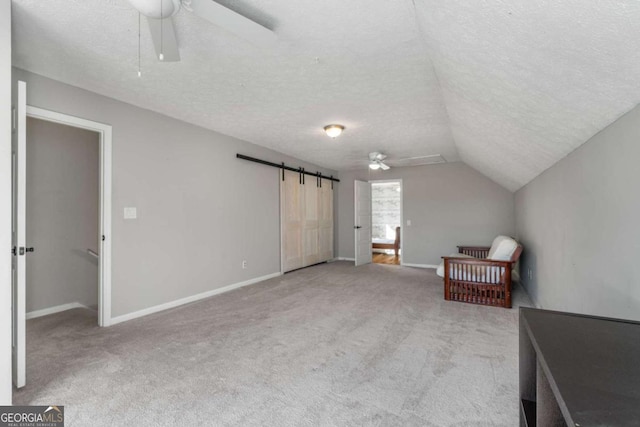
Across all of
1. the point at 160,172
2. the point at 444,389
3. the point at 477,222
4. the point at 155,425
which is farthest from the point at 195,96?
the point at 477,222

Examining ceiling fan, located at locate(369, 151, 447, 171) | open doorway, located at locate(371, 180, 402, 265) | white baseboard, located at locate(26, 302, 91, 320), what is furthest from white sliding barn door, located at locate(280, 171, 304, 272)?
open doorway, located at locate(371, 180, 402, 265)

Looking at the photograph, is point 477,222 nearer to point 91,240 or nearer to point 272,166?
point 272,166

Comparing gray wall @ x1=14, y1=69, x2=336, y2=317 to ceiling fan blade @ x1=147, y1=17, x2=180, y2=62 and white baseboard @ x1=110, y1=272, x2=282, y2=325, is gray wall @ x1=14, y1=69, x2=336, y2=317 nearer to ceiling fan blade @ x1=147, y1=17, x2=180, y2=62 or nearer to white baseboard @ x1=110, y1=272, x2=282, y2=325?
white baseboard @ x1=110, y1=272, x2=282, y2=325

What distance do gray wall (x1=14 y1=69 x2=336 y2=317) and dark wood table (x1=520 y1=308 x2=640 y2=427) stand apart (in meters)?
3.58

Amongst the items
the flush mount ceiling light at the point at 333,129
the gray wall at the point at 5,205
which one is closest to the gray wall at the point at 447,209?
the flush mount ceiling light at the point at 333,129

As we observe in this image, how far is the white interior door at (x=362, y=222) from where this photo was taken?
21.6ft

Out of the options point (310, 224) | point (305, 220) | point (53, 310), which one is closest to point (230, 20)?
point (53, 310)

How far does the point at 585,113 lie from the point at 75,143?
16.8 feet

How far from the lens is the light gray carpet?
5.52ft

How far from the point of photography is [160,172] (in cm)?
352

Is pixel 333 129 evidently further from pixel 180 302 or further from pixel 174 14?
pixel 180 302

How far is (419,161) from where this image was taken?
20.3 ft

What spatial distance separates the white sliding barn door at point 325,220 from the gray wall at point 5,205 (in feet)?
17.7

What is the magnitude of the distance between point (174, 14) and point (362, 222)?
5700 mm
